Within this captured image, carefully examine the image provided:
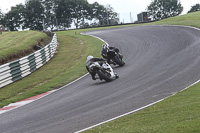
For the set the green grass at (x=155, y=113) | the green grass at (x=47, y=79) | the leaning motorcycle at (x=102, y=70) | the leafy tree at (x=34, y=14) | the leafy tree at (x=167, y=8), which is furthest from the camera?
the leafy tree at (x=167, y=8)

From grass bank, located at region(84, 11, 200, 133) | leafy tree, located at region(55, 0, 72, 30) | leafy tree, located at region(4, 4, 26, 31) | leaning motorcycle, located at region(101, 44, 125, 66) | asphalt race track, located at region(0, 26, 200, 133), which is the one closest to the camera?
grass bank, located at region(84, 11, 200, 133)

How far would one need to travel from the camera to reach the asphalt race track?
9234 millimetres

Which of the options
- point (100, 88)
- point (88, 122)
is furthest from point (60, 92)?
point (88, 122)

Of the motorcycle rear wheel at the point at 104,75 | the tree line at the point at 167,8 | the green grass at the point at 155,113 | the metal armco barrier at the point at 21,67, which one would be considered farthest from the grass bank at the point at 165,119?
the tree line at the point at 167,8

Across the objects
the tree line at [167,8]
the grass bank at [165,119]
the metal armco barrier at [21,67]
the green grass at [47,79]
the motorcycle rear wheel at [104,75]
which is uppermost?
the grass bank at [165,119]

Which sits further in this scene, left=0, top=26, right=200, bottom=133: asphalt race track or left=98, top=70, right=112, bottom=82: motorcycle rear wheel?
left=98, top=70, right=112, bottom=82: motorcycle rear wheel

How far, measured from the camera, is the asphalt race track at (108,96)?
30.3 feet

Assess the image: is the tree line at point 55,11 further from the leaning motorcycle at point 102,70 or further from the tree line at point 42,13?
the leaning motorcycle at point 102,70

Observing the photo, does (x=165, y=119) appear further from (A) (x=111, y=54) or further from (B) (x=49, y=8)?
(B) (x=49, y=8)

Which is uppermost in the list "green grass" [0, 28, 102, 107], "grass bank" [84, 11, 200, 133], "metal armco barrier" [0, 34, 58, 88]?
"grass bank" [84, 11, 200, 133]

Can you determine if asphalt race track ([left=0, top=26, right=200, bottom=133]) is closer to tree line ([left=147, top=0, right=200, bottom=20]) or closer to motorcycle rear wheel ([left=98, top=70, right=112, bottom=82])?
motorcycle rear wheel ([left=98, top=70, right=112, bottom=82])

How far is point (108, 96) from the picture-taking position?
1164 centimetres

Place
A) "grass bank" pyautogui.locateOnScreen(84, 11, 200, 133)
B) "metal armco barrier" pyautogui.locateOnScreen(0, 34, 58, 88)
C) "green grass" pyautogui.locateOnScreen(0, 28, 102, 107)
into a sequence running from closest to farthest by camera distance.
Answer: "grass bank" pyautogui.locateOnScreen(84, 11, 200, 133), "green grass" pyautogui.locateOnScreen(0, 28, 102, 107), "metal armco barrier" pyautogui.locateOnScreen(0, 34, 58, 88)

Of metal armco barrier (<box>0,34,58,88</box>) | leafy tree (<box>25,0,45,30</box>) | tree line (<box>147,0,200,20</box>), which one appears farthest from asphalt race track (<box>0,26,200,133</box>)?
tree line (<box>147,0,200,20</box>)
